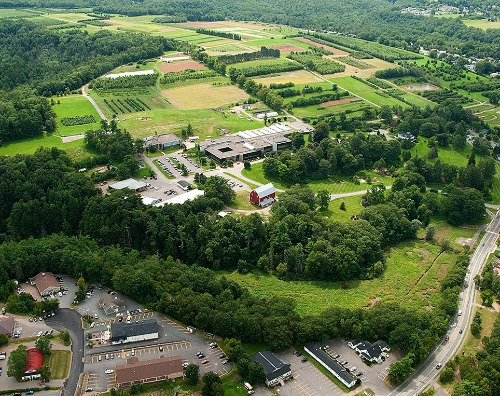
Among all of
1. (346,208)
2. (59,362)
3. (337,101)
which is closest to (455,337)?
(346,208)

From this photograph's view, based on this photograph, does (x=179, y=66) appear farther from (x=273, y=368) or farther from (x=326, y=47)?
(x=273, y=368)

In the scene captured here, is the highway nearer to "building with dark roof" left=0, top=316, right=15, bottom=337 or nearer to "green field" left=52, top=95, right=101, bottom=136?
"building with dark roof" left=0, top=316, right=15, bottom=337

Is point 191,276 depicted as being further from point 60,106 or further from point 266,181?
point 60,106

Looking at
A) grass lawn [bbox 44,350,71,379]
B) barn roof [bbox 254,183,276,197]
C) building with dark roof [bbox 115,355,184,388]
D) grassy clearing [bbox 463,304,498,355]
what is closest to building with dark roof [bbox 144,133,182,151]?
barn roof [bbox 254,183,276,197]

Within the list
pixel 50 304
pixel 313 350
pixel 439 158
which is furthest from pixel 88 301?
pixel 439 158

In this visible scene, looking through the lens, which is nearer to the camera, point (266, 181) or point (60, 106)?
point (266, 181)

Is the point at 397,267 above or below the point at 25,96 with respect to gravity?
below

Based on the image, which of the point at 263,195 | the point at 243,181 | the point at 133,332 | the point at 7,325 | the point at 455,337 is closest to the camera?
the point at 133,332
